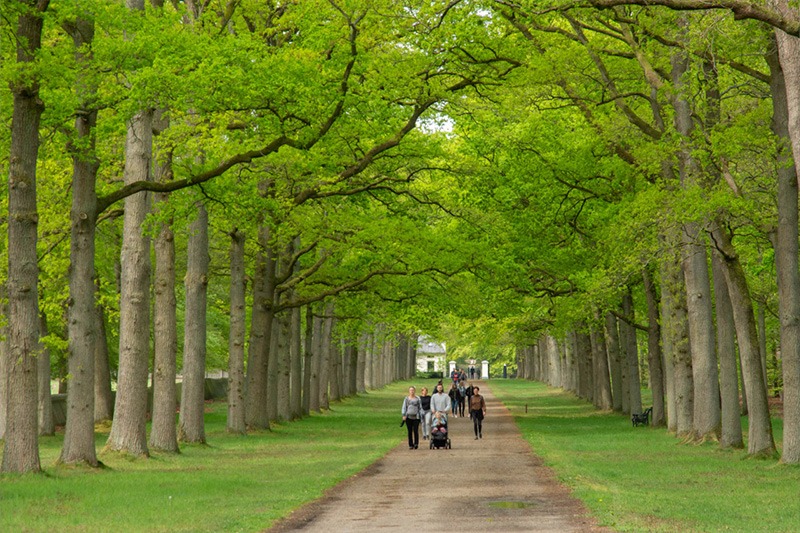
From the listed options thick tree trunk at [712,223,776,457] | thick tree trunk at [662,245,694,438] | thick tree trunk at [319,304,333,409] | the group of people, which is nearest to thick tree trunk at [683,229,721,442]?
thick tree trunk at [662,245,694,438]

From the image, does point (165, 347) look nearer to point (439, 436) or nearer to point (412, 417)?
point (412, 417)

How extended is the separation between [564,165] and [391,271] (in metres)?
6.43

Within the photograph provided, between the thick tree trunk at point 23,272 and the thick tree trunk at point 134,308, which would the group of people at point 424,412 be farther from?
the thick tree trunk at point 23,272

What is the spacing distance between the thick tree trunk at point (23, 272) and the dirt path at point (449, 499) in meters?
5.34

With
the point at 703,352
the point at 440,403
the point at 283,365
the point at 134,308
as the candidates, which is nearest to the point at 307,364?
the point at 283,365

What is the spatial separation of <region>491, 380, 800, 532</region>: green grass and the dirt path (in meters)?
0.51

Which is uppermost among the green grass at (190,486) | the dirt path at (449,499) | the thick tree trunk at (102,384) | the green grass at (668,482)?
the thick tree trunk at (102,384)

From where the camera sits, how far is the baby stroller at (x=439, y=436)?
94.4ft

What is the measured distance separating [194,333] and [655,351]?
1807 centimetres

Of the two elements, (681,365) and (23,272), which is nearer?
(23,272)

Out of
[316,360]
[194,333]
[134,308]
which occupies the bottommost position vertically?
[316,360]

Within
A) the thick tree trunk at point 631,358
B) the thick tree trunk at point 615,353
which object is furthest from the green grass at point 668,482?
the thick tree trunk at point 615,353

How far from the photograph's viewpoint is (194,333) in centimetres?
2853

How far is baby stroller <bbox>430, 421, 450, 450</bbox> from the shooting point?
94.4 ft
